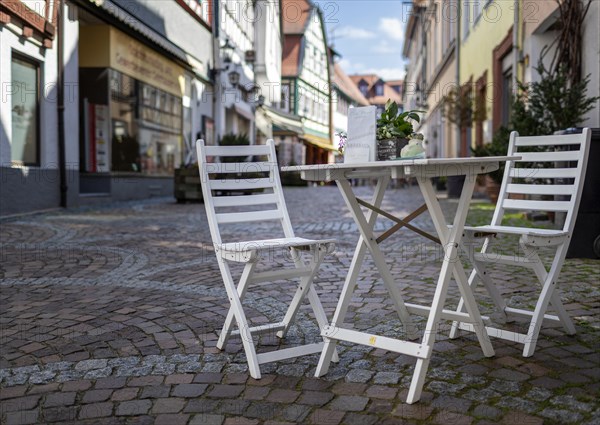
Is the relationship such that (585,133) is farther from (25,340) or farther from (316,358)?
(25,340)

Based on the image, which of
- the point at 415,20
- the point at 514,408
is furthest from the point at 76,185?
the point at 415,20

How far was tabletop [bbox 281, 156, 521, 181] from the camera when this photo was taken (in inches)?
104

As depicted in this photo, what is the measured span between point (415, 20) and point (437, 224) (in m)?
37.6

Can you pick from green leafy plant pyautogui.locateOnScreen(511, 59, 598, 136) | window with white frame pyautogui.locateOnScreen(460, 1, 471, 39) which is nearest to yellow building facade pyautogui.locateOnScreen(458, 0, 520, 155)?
window with white frame pyautogui.locateOnScreen(460, 1, 471, 39)

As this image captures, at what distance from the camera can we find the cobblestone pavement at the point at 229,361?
255cm

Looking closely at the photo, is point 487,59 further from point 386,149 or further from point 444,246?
point 444,246

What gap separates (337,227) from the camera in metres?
9.32

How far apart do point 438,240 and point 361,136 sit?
0.64 metres

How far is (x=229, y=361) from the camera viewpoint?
319 centimetres

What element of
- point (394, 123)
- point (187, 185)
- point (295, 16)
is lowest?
point (187, 185)

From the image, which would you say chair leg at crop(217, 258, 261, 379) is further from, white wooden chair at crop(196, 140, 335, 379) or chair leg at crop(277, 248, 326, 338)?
chair leg at crop(277, 248, 326, 338)

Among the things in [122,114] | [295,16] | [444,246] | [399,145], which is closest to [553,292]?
[444,246]

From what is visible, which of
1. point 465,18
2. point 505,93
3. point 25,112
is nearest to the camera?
point 25,112

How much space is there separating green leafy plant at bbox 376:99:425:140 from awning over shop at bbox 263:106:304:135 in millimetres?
27190
